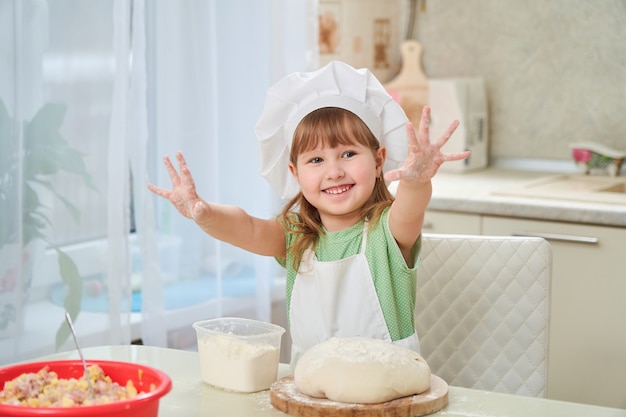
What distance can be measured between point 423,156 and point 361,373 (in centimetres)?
31

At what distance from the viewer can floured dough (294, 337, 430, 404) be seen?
1.19m

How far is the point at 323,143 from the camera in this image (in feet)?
5.09

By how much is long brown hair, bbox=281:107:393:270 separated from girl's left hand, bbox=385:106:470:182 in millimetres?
276

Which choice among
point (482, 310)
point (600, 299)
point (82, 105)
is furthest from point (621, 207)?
point (82, 105)

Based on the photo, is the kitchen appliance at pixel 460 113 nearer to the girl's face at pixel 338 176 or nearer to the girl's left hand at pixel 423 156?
the girl's face at pixel 338 176

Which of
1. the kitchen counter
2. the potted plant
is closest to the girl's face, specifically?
the potted plant

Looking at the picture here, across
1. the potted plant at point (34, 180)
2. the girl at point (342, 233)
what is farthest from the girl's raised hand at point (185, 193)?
the potted plant at point (34, 180)

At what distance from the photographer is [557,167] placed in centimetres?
304

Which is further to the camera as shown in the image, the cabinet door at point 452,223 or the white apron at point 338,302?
the cabinet door at point 452,223

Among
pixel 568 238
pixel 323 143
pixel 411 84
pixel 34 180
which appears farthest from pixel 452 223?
pixel 34 180

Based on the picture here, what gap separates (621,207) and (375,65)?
1.14 meters

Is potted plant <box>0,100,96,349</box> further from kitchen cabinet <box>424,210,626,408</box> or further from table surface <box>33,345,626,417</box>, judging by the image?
kitchen cabinet <box>424,210,626,408</box>

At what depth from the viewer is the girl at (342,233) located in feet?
5.06

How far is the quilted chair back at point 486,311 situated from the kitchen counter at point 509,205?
63 cm
